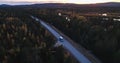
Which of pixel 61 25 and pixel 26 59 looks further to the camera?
pixel 61 25

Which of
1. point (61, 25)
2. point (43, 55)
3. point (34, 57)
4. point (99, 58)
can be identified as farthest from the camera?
point (61, 25)

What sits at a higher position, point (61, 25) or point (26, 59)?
point (26, 59)

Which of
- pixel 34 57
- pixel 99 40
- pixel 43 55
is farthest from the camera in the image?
pixel 99 40

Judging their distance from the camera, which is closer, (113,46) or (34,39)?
(113,46)

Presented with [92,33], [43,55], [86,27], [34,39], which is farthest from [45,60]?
[86,27]

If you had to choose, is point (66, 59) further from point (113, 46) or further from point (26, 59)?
point (113, 46)

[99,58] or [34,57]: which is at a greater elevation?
[34,57]

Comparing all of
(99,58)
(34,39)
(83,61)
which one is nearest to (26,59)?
(83,61)

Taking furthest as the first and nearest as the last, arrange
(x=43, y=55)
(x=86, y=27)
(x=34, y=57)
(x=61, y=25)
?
(x=61, y=25) < (x=86, y=27) < (x=43, y=55) < (x=34, y=57)

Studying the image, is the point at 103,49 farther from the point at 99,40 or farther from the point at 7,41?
the point at 7,41
